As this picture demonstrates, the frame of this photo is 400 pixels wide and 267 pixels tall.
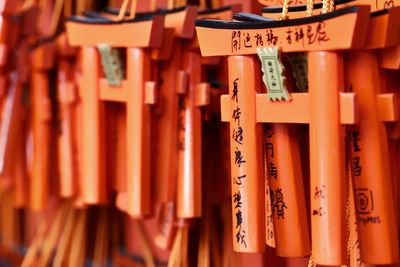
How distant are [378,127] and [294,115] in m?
0.06

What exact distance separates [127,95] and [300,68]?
0.22 metres

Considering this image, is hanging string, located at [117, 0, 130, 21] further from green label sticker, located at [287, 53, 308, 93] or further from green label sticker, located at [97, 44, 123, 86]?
green label sticker, located at [287, 53, 308, 93]

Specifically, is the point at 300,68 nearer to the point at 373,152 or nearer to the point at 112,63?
the point at 373,152

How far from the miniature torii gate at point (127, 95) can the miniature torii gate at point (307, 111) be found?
0.46ft

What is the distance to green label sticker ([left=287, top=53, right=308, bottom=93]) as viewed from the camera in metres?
0.58

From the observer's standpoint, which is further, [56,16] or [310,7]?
[56,16]

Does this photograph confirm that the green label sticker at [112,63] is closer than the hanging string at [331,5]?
No

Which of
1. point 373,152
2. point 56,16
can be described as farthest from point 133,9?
point 373,152

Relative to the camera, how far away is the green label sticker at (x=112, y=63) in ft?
2.49

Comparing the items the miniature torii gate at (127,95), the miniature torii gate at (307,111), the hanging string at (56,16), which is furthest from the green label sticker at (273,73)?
the hanging string at (56,16)

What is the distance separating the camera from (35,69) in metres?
0.94

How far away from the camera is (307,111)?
1.82 feet

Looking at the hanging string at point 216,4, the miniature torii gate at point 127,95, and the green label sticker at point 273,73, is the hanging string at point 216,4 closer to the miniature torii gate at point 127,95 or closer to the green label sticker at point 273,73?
the miniature torii gate at point 127,95

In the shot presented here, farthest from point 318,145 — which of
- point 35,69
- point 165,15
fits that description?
point 35,69
